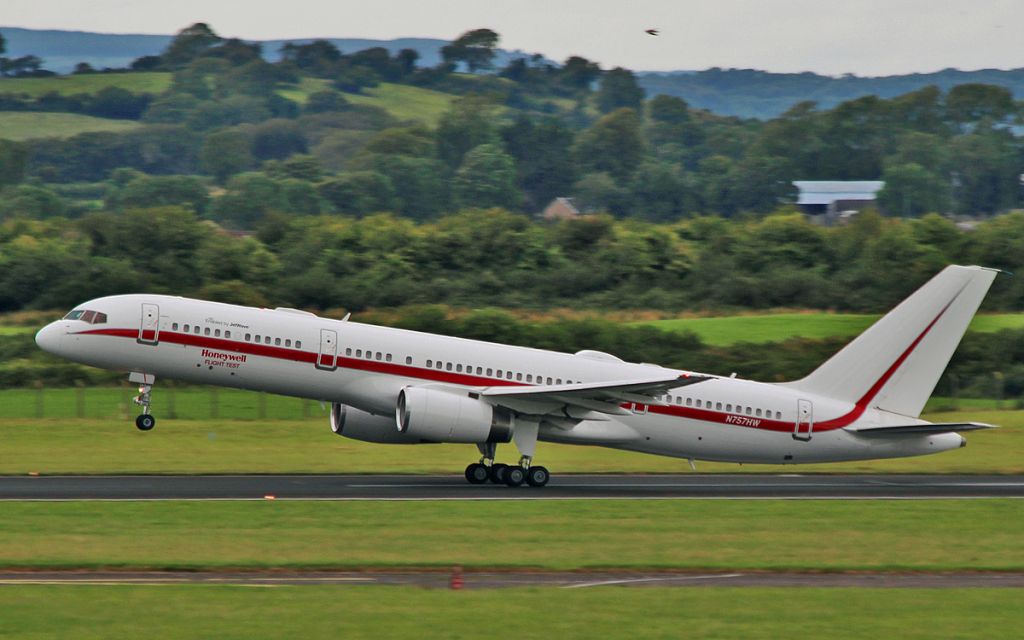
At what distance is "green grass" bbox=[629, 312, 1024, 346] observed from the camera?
7719 cm

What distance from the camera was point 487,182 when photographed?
584 feet

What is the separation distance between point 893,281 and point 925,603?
68.0 m

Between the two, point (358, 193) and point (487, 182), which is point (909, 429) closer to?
point (358, 193)

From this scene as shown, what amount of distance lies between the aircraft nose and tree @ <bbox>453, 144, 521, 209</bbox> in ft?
438

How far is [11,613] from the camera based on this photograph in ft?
66.3

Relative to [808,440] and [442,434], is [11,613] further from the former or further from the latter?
[808,440]

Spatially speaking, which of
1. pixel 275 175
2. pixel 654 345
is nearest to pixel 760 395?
pixel 654 345

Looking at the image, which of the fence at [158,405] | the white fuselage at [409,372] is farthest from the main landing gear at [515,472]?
the fence at [158,405]

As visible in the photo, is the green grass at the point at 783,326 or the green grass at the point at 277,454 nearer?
the green grass at the point at 277,454

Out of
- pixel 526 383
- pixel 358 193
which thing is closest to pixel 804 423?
pixel 526 383

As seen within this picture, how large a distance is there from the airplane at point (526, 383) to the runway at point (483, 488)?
1002 mm

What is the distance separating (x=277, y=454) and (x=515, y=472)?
1006cm

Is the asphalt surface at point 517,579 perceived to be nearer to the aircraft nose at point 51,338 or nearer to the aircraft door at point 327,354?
the aircraft door at point 327,354

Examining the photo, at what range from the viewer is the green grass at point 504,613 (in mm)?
19484
